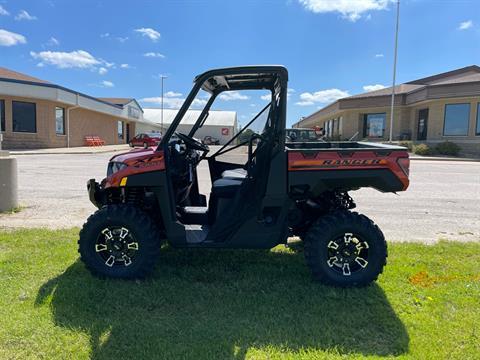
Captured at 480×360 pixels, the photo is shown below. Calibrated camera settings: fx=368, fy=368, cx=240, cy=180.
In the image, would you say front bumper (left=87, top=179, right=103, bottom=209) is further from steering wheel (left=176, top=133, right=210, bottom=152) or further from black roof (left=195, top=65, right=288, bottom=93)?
black roof (left=195, top=65, right=288, bottom=93)

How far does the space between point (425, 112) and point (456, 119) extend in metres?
→ 2.90

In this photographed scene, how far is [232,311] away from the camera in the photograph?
126 inches

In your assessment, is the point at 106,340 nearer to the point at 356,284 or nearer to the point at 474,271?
the point at 356,284

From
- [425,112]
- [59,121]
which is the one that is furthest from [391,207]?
[59,121]

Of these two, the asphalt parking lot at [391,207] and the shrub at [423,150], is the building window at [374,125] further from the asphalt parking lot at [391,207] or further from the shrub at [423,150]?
the asphalt parking lot at [391,207]

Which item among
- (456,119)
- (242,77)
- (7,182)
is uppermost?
(456,119)

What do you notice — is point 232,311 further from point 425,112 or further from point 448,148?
point 425,112

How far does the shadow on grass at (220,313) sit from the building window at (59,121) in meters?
28.3

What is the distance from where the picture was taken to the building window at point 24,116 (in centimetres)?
2636

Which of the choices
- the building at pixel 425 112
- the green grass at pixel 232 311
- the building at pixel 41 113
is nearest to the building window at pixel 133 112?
the building at pixel 41 113

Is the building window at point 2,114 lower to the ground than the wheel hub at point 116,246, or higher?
higher

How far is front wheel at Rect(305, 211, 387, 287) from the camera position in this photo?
366cm

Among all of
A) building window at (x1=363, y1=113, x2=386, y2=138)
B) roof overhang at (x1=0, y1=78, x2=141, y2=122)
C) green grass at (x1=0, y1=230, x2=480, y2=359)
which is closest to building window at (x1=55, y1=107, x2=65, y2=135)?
roof overhang at (x1=0, y1=78, x2=141, y2=122)

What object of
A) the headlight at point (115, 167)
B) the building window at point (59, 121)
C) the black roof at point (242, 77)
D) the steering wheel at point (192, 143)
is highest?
the building window at point (59, 121)
